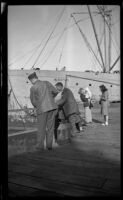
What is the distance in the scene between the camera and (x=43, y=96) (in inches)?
162

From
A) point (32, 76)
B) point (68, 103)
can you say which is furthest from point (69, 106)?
point (32, 76)

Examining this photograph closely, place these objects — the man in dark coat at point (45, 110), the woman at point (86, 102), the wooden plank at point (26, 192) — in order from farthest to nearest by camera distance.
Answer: the man in dark coat at point (45, 110), the woman at point (86, 102), the wooden plank at point (26, 192)

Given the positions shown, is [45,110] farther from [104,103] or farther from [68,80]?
[104,103]

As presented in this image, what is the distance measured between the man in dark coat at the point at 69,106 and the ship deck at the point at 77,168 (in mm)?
215

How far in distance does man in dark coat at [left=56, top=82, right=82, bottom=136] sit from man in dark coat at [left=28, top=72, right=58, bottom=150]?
0.13 metres

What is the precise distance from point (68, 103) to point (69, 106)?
59 mm

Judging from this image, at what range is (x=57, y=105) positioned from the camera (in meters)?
4.17

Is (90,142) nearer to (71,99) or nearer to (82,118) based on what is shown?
(82,118)

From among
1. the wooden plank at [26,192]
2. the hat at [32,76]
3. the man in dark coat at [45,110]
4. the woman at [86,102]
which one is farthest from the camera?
the man in dark coat at [45,110]

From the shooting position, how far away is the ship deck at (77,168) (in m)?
3.61

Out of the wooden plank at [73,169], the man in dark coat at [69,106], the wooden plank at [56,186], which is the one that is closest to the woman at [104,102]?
the man in dark coat at [69,106]

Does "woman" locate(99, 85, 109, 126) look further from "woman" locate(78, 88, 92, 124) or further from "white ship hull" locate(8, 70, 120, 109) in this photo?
"woman" locate(78, 88, 92, 124)

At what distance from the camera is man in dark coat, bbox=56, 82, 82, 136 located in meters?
3.88

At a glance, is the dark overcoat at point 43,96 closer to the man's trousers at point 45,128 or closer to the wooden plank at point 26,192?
the man's trousers at point 45,128
